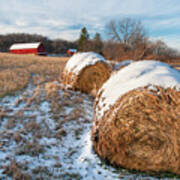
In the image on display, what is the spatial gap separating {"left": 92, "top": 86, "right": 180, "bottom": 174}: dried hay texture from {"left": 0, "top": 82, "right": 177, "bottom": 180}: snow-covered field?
0.94 feet

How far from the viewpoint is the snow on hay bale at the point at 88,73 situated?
7344 millimetres

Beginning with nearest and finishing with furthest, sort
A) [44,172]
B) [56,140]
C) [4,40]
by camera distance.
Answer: [44,172]
[56,140]
[4,40]

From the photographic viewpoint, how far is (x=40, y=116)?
5195 millimetres

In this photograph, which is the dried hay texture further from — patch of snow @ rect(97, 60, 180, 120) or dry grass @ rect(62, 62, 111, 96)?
dry grass @ rect(62, 62, 111, 96)

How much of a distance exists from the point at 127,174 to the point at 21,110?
3.79m

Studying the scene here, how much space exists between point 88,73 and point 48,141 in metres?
4.11

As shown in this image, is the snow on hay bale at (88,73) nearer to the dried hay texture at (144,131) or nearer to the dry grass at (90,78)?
the dry grass at (90,78)

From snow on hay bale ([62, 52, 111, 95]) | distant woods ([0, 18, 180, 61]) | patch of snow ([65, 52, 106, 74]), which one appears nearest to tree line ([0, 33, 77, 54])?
distant woods ([0, 18, 180, 61])

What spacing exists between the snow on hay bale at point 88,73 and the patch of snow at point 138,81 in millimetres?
3449

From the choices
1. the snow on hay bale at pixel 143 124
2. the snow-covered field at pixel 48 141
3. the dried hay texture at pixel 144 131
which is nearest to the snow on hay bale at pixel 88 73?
the snow-covered field at pixel 48 141

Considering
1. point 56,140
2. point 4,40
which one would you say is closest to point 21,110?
point 56,140

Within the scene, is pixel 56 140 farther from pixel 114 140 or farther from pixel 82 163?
pixel 114 140

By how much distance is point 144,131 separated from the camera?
3137 mm

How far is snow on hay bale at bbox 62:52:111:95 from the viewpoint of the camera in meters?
7.34
